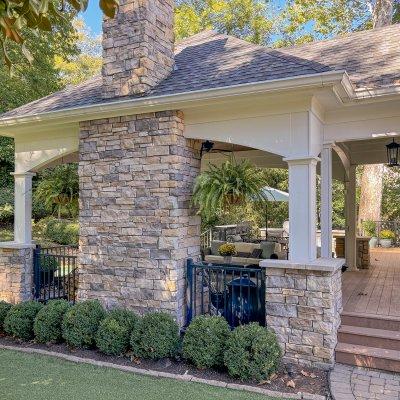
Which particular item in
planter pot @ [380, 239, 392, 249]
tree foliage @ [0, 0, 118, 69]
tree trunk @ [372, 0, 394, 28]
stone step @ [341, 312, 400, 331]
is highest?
tree trunk @ [372, 0, 394, 28]

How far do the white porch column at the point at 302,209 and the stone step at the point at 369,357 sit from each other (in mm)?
1140

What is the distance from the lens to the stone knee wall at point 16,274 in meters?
6.57

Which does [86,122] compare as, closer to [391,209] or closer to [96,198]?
[96,198]

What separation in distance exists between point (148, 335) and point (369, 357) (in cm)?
260

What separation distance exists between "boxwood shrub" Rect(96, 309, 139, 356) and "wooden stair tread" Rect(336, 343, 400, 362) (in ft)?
8.40

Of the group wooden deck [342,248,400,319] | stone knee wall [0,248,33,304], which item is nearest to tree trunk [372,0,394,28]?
wooden deck [342,248,400,319]

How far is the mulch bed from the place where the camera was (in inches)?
167

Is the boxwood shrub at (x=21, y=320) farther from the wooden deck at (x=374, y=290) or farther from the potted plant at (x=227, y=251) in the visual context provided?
the wooden deck at (x=374, y=290)

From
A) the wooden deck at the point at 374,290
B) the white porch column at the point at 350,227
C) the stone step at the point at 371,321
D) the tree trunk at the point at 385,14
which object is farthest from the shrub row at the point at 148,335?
the tree trunk at the point at 385,14

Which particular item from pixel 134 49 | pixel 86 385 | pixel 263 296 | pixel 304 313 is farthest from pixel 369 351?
pixel 134 49

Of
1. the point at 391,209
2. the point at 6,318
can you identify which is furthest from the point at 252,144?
the point at 391,209

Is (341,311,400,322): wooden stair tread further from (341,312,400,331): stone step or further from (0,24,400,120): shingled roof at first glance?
(0,24,400,120): shingled roof

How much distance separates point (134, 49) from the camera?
5707 mm

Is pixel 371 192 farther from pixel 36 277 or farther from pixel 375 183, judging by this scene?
pixel 36 277
